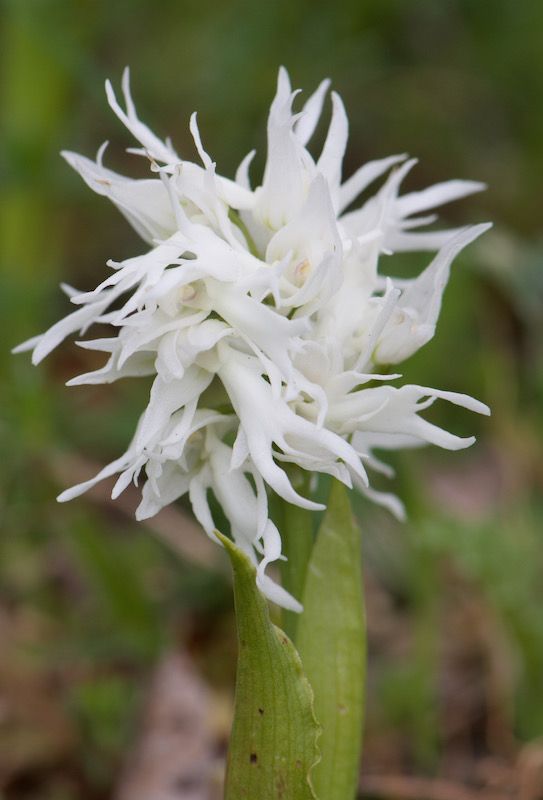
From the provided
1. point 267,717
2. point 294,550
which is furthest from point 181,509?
point 267,717

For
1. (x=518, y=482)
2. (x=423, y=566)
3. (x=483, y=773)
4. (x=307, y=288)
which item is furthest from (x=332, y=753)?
(x=518, y=482)

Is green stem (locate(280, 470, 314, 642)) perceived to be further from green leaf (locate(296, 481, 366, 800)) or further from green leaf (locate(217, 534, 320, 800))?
green leaf (locate(217, 534, 320, 800))

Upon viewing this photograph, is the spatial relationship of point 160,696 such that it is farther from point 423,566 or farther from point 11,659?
point 423,566

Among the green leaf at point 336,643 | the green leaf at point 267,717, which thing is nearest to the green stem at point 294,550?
the green leaf at point 336,643

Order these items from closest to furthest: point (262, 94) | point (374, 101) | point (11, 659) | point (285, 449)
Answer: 1. point (285, 449)
2. point (11, 659)
3. point (262, 94)
4. point (374, 101)

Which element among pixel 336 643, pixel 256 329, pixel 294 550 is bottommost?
pixel 336 643

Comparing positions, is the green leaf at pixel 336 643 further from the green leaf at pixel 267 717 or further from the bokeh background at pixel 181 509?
the bokeh background at pixel 181 509

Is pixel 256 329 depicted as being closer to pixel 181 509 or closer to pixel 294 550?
pixel 294 550
